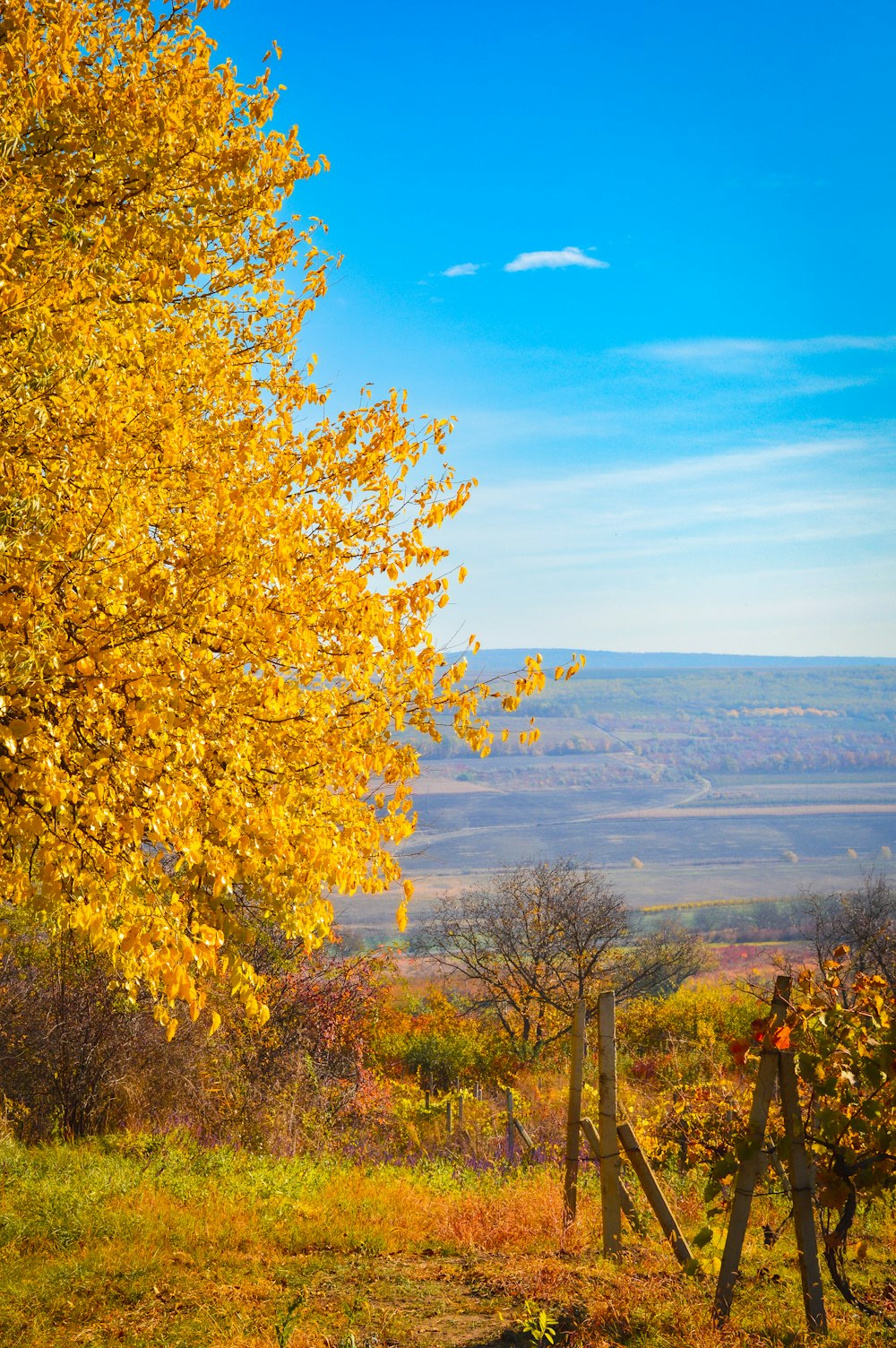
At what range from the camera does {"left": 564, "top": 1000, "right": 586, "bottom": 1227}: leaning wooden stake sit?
7861 millimetres

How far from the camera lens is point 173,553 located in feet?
19.1

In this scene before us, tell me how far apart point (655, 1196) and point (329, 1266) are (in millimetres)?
2571

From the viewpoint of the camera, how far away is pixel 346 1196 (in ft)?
29.6

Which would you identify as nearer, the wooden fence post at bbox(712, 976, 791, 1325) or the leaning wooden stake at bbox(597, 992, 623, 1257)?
the wooden fence post at bbox(712, 976, 791, 1325)

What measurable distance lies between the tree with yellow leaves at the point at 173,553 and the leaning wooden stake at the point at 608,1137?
7.53 ft

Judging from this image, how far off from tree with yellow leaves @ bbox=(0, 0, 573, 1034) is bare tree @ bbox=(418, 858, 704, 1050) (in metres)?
30.4

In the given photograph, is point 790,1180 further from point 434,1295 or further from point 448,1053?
point 448,1053

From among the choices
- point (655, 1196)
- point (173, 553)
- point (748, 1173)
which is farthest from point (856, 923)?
point (173, 553)

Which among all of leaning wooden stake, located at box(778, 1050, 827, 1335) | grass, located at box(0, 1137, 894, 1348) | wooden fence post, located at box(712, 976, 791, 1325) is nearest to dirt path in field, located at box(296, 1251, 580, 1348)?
grass, located at box(0, 1137, 894, 1348)

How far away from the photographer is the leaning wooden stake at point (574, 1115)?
7.86 metres

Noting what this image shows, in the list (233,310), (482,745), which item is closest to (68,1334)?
(482,745)

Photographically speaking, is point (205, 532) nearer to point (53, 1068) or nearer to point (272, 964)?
point (53, 1068)

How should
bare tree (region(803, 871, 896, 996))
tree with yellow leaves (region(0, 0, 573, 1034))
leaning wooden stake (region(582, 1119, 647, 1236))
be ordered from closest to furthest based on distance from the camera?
tree with yellow leaves (region(0, 0, 573, 1034))
leaning wooden stake (region(582, 1119, 647, 1236))
bare tree (region(803, 871, 896, 996))

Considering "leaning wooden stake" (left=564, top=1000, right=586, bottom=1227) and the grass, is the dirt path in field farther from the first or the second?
"leaning wooden stake" (left=564, top=1000, right=586, bottom=1227)
